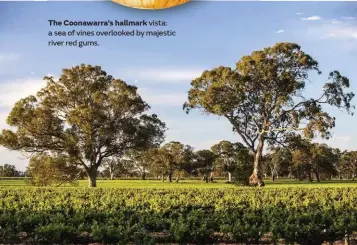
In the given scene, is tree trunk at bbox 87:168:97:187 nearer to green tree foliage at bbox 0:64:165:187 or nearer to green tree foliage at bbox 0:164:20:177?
green tree foliage at bbox 0:64:165:187

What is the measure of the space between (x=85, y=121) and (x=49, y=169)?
5.92 meters

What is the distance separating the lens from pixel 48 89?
5516cm

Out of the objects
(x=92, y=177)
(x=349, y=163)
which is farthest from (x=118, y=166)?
(x=349, y=163)

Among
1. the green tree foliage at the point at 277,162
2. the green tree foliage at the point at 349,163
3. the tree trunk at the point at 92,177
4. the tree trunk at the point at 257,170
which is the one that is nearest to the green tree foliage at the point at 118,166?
the tree trunk at the point at 92,177

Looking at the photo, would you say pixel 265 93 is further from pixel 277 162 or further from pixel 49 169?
pixel 277 162

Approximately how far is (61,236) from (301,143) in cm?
4002

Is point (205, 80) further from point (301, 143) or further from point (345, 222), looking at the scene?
point (345, 222)

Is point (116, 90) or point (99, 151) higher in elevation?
point (116, 90)

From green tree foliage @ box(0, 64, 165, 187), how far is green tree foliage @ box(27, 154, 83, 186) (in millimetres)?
992

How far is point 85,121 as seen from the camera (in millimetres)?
51062

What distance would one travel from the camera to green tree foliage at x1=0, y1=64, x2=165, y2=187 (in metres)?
52.1

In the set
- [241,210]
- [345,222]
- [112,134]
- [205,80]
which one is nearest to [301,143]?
[205,80]

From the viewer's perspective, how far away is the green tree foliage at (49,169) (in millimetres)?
51500

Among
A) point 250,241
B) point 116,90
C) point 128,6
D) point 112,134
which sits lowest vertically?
point 250,241
